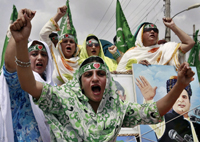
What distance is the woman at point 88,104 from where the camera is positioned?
1815 millimetres

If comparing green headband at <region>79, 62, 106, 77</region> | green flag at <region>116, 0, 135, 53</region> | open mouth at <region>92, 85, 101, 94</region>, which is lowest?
open mouth at <region>92, 85, 101, 94</region>

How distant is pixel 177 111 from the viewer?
415 centimetres

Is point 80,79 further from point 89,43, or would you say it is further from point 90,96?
point 89,43

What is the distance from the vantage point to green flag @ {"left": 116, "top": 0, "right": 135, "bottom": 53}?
23.4ft

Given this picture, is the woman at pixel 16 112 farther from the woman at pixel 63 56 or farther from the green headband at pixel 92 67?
the woman at pixel 63 56

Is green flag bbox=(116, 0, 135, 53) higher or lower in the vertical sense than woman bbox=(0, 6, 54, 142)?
higher

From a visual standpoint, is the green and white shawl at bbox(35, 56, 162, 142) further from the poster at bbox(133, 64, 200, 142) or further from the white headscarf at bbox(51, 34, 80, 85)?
the white headscarf at bbox(51, 34, 80, 85)

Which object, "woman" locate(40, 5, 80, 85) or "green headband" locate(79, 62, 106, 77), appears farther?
"woman" locate(40, 5, 80, 85)

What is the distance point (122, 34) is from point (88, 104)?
5.59m

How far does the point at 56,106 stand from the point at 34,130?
0.33 m

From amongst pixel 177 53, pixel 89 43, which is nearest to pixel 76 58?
pixel 89 43

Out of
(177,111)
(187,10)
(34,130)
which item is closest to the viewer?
(34,130)

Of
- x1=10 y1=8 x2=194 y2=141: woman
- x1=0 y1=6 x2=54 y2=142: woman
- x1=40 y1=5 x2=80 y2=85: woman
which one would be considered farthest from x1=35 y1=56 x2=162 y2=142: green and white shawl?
x1=40 y1=5 x2=80 y2=85: woman

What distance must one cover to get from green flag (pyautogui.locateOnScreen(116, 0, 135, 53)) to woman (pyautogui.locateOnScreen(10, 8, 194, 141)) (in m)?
4.92
